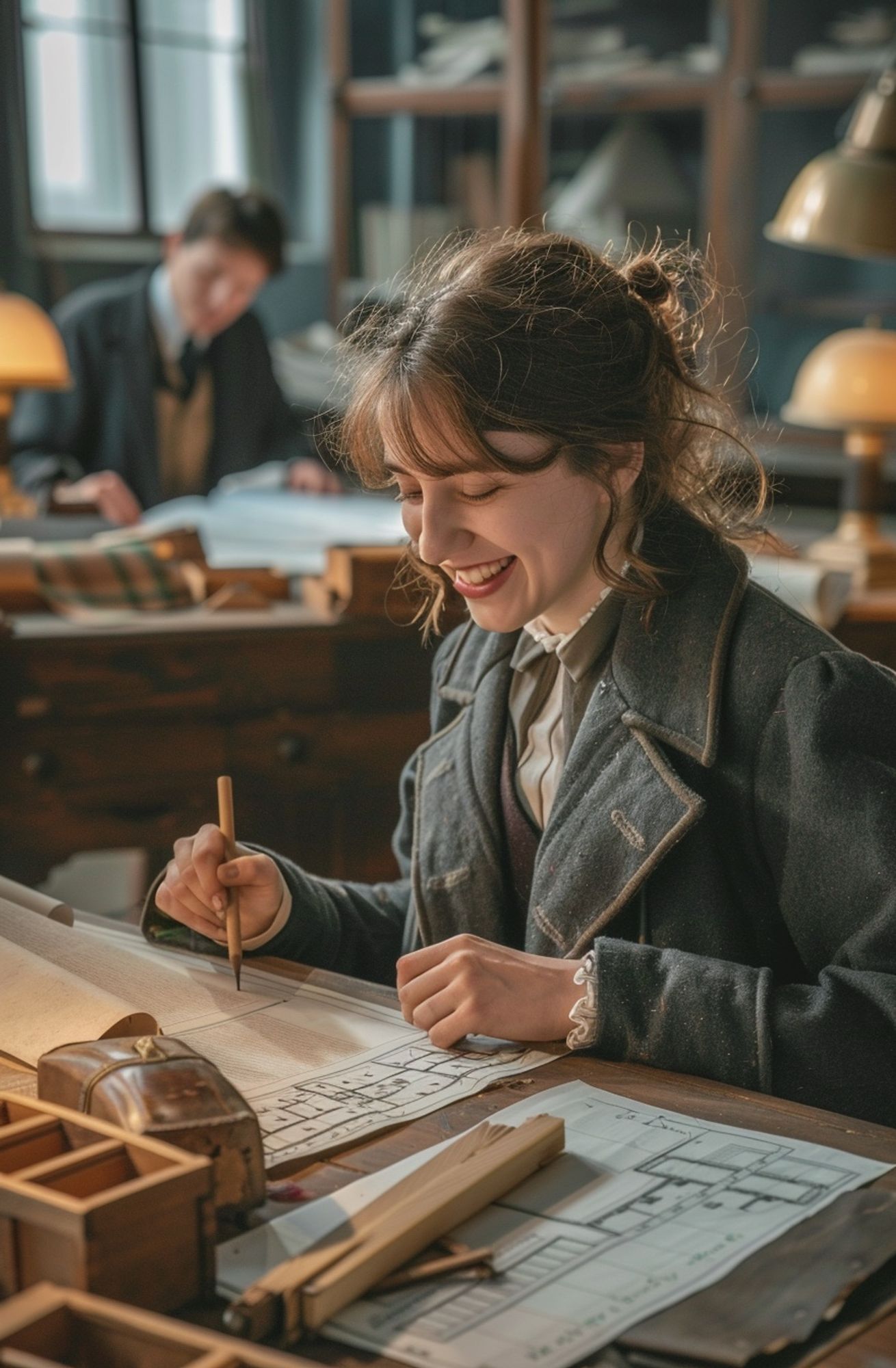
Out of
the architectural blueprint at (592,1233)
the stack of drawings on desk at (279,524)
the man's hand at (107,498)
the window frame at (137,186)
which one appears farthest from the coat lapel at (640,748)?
the window frame at (137,186)

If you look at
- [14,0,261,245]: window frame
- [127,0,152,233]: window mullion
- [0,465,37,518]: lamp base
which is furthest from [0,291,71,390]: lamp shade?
[127,0,152,233]: window mullion

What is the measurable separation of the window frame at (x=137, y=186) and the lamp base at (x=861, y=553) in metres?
3.24

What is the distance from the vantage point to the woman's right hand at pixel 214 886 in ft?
4.73

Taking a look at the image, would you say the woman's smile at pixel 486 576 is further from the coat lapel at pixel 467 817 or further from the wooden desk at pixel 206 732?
the wooden desk at pixel 206 732

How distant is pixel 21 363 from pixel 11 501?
0.33m

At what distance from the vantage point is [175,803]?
3.09 meters

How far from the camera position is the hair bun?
1.52 metres

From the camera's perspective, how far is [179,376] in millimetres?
4816

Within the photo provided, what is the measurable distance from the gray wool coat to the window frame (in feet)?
15.3

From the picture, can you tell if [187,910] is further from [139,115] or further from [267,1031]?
[139,115]

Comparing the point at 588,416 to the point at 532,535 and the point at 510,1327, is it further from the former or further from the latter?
the point at 510,1327

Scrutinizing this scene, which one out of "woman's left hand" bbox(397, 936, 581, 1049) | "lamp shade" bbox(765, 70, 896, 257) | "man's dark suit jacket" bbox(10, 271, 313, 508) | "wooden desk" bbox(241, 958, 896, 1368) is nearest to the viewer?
"wooden desk" bbox(241, 958, 896, 1368)

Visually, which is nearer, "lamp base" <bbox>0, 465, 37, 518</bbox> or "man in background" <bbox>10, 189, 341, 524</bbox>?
"lamp base" <bbox>0, 465, 37, 518</bbox>

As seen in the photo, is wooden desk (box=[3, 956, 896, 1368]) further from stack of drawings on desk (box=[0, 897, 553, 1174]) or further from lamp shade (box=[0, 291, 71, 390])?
lamp shade (box=[0, 291, 71, 390])
